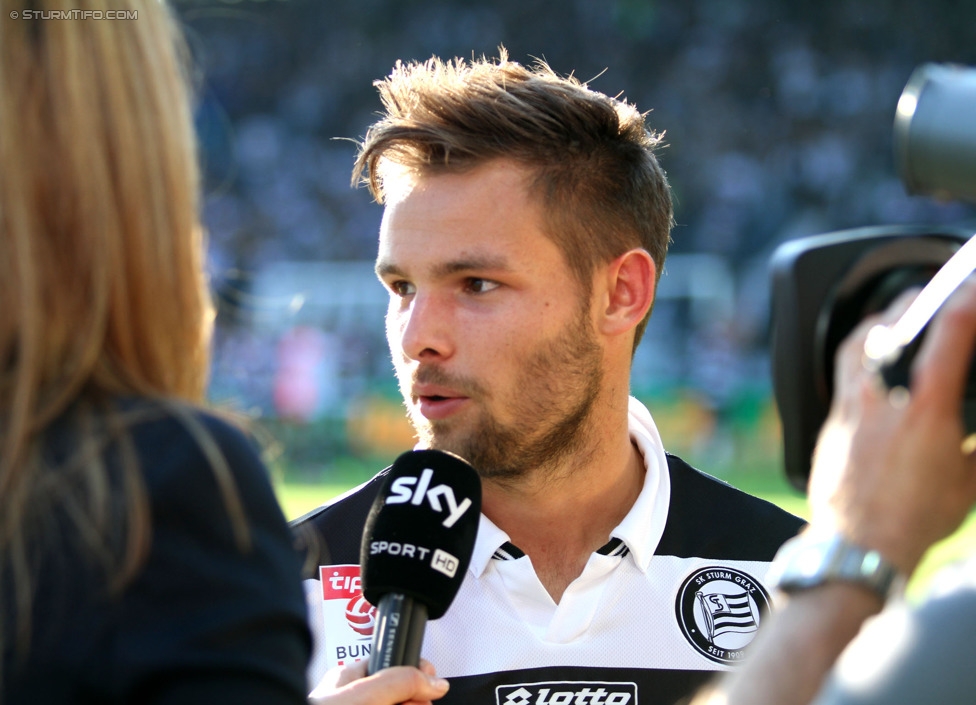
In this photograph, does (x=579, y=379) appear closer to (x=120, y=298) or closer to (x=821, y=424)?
(x=821, y=424)

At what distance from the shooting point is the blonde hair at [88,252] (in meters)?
0.82

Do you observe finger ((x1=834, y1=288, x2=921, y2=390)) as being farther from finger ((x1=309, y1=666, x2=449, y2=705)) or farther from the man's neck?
the man's neck

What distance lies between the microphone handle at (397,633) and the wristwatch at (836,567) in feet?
1.96

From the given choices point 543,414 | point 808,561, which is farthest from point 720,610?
point 808,561

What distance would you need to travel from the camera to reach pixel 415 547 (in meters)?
1.55

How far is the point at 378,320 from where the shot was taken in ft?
49.3

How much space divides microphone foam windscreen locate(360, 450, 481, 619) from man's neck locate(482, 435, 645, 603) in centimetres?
50

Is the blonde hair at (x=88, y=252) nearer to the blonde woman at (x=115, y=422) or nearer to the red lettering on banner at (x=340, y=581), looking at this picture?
the blonde woman at (x=115, y=422)

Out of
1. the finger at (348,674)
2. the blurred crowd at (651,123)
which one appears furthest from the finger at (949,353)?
the blurred crowd at (651,123)

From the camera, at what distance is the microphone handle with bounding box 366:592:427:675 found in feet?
4.59

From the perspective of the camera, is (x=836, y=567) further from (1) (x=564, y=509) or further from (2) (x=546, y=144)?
(2) (x=546, y=144)

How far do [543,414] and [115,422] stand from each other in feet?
4.67

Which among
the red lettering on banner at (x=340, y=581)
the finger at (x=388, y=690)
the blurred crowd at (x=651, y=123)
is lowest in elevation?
the finger at (x=388, y=690)

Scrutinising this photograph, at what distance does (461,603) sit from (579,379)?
53 centimetres
